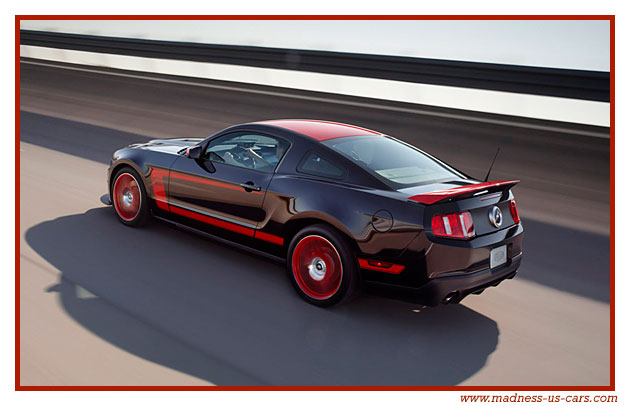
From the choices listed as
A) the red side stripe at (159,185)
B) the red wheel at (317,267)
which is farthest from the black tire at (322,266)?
the red side stripe at (159,185)

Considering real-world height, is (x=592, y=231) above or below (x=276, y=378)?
above

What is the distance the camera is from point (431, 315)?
4539 millimetres

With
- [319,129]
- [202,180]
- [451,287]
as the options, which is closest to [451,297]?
[451,287]

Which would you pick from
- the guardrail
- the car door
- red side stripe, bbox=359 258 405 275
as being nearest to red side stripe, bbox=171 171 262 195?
the car door

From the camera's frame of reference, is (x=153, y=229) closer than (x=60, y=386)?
No

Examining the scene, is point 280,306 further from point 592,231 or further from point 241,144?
point 592,231

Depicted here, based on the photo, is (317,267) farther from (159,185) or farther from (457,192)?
(159,185)

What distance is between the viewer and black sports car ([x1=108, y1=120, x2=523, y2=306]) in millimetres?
4035

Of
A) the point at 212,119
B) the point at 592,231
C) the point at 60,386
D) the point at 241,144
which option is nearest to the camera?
the point at 60,386

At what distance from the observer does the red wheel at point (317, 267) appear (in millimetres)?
4453

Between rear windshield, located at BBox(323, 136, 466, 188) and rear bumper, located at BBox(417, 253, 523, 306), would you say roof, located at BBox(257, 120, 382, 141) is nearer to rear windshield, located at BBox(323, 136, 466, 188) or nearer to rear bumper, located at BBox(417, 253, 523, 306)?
rear windshield, located at BBox(323, 136, 466, 188)

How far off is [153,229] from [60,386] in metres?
2.83

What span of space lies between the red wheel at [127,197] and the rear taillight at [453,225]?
11.1 feet

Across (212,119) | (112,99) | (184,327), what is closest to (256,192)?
(184,327)
